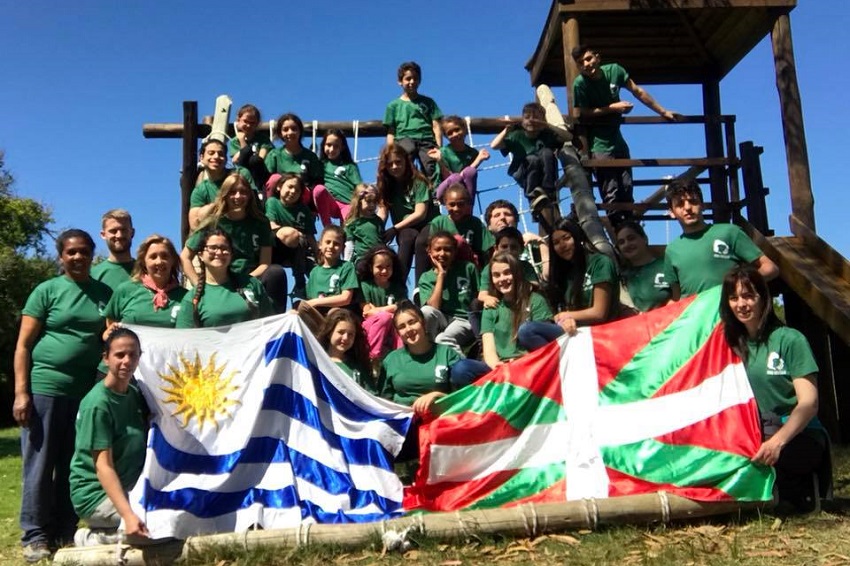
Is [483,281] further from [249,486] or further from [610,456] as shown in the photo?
[249,486]

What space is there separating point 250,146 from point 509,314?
4.00 metres

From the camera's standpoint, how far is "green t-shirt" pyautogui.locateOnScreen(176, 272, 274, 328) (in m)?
5.23

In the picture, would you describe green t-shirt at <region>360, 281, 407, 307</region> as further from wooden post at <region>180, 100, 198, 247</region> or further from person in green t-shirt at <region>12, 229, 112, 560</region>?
wooden post at <region>180, 100, 198, 247</region>

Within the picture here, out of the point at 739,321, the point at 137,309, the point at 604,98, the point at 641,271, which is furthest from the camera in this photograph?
the point at 604,98

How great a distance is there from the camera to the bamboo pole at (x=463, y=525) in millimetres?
4121

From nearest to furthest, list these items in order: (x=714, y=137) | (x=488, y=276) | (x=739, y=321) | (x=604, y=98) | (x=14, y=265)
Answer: (x=739, y=321) < (x=488, y=276) < (x=604, y=98) < (x=714, y=137) < (x=14, y=265)

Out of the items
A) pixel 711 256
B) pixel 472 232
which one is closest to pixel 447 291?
pixel 472 232

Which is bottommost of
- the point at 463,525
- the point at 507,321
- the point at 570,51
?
the point at 463,525

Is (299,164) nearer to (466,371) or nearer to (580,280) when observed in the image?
(580,280)

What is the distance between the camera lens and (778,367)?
4.58m

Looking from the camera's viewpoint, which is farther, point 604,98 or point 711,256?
point 604,98

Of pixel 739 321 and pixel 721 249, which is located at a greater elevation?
pixel 721 249

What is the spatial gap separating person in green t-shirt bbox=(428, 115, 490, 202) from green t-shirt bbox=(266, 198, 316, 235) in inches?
58.3

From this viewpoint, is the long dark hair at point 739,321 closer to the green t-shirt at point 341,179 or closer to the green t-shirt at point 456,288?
the green t-shirt at point 456,288
